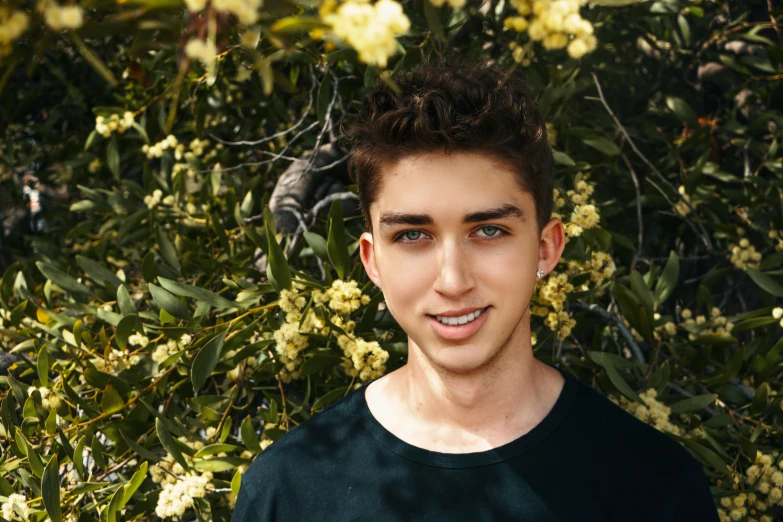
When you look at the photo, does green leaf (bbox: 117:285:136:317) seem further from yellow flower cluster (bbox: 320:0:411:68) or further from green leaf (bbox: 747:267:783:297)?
green leaf (bbox: 747:267:783:297)

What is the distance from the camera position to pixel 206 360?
1.67m

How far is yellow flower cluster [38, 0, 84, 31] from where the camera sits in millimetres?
513

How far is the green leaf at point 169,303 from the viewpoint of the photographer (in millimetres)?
1780

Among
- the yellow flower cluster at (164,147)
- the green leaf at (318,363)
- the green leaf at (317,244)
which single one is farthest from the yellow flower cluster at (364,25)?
the yellow flower cluster at (164,147)

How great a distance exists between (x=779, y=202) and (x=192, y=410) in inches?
69.3

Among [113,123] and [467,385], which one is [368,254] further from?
[113,123]

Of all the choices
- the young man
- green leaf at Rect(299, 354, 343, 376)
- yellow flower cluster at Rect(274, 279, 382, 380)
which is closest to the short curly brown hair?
the young man

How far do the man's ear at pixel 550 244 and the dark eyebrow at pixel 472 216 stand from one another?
17 cm

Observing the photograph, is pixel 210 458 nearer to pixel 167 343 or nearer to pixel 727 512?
pixel 167 343

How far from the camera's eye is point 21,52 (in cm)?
60

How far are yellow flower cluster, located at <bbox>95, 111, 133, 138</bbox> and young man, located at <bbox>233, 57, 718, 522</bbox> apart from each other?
46.8 inches

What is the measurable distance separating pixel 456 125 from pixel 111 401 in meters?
1.02

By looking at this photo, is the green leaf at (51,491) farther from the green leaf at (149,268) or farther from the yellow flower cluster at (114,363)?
the green leaf at (149,268)

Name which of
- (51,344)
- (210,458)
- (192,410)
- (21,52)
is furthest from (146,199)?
(21,52)
